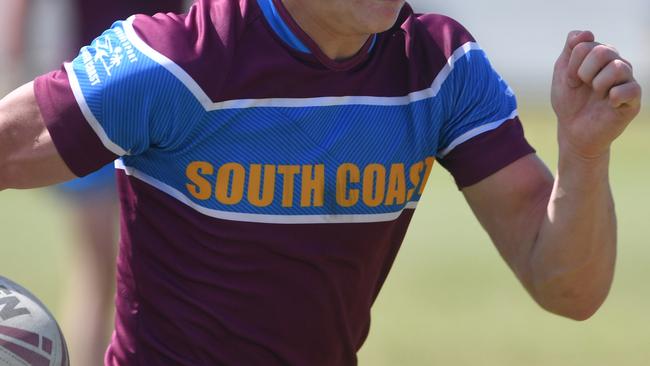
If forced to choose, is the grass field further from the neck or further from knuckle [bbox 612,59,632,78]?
knuckle [bbox 612,59,632,78]

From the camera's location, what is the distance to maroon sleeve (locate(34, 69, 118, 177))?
2.77 metres

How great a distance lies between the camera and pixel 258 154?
2969mm

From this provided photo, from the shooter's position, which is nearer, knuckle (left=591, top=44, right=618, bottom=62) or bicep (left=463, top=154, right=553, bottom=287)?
knuckle (left=591, top=44, right=618, bottom=62)

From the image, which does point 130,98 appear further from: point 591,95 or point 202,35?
point 591,95

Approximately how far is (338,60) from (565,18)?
21.1 m

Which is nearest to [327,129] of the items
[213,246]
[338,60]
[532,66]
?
[338,60]

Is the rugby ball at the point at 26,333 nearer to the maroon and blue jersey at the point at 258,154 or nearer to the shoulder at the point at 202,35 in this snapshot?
the maroon and blue jersey at the point at 258,154

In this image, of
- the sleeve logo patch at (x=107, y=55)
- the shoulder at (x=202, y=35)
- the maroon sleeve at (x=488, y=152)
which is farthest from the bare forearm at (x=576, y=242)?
the sleeve logo patch at (x=107, y=55)

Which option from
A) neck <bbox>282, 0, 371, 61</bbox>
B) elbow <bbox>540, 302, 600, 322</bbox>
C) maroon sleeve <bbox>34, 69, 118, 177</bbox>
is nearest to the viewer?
maroon sleeve <bbox>34, 69, 118, 177</bbox>

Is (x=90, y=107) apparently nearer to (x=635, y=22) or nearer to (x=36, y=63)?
(x=36, y=63)

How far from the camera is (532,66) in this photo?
23047 millimetres

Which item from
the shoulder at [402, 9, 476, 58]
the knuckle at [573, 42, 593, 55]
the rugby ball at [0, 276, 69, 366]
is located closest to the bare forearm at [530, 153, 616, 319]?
the knuckle at [573, 42, 593, 55]

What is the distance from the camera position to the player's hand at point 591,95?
2775 mm

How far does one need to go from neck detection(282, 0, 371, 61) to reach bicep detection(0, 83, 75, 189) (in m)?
0.62
